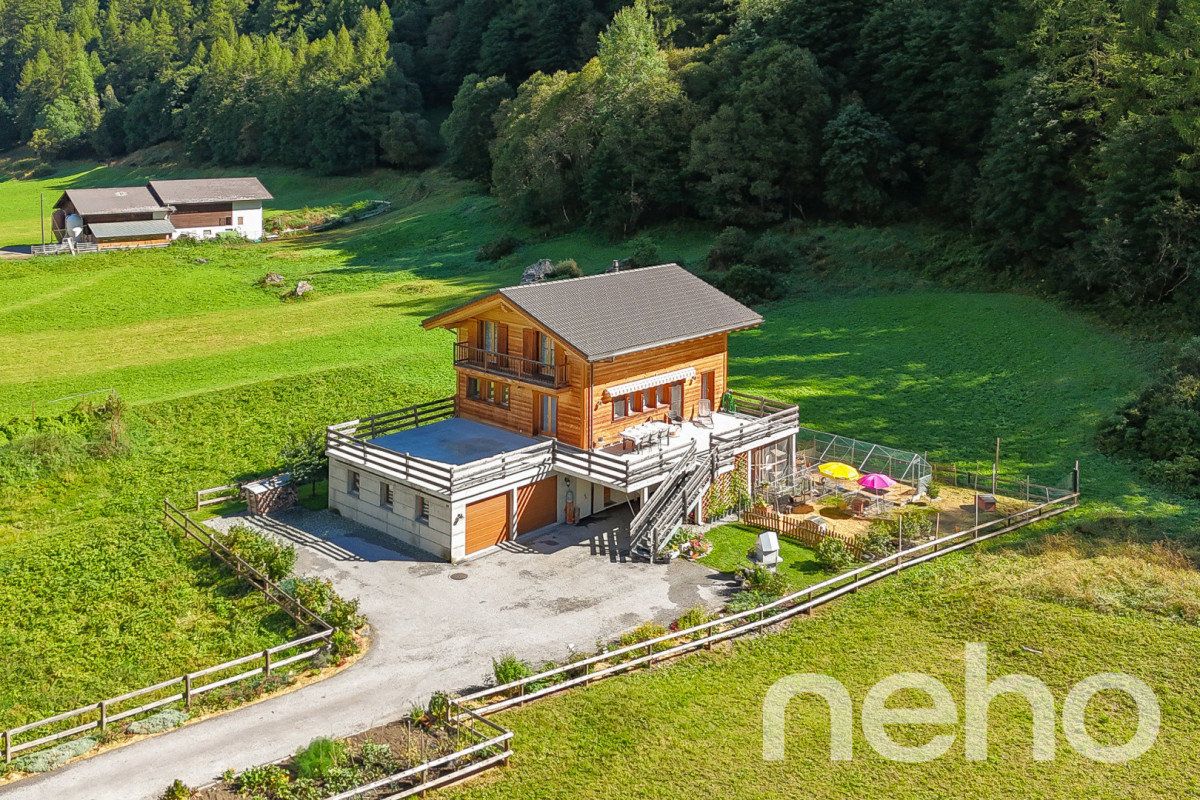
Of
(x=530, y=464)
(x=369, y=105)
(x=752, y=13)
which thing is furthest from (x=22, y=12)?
(x=530, y=464)

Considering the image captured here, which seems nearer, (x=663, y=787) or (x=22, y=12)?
(x=663, y=787)

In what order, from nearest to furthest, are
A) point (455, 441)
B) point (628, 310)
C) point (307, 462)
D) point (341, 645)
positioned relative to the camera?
point (341, 645) < point (455, 441) < point (628, 310) < point (307, 462)

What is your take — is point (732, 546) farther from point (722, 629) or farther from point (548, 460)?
point (548, 460)

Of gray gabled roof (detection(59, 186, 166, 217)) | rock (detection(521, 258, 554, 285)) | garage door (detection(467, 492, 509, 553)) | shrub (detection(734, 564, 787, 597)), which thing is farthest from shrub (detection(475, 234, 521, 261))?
shrub (detection(734, 564, 787, 597))

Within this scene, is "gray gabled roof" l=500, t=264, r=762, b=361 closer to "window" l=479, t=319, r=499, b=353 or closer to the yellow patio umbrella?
"window" l=479, t=319, r=499, b=353

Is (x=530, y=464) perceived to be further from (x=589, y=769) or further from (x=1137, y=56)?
(x=1137, y=56)

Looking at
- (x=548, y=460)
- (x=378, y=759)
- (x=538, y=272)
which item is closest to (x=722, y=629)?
(x=548, y=460)
